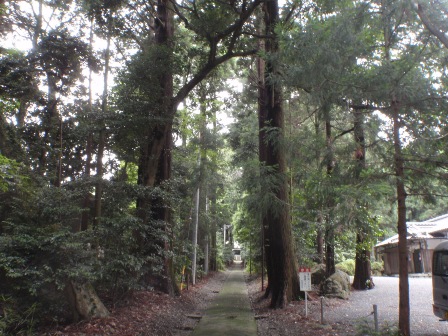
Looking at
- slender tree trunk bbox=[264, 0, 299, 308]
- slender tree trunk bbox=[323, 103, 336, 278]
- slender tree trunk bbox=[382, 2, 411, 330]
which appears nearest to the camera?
slender tree trunk bbox=[382, 2, 411, 330]

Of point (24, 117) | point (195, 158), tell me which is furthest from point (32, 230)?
point (195, 158)

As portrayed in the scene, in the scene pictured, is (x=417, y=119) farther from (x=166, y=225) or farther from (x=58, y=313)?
(x=58, y=313)

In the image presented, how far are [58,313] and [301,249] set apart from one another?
10161mm

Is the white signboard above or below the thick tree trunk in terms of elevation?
below

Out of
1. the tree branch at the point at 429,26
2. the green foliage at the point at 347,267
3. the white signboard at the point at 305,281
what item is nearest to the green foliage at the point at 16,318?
the white signboard at the point at 305,281

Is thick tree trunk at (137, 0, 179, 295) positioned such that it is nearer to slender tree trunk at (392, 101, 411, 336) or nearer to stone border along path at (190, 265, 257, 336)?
stone border along path at (190, 265, 257, 336)

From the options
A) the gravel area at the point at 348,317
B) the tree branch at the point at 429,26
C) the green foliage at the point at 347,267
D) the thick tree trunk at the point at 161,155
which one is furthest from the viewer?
the green foliage at the point at 347,267

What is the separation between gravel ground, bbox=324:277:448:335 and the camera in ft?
29.3

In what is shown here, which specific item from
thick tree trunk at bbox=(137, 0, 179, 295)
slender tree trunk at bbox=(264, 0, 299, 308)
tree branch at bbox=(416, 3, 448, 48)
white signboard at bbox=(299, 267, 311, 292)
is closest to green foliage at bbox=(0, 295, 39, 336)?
A: thick tree trunk at bbox=(137, 0, 179, 295)

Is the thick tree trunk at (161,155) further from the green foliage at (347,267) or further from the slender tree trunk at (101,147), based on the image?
the green foliage at (347,267)

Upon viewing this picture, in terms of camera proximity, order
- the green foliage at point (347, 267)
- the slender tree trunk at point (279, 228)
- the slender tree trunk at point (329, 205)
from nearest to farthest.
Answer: the slender tree trunk at point (329, 205)
the slender tree trunk at point (279, 228)
the green foliage at point (347, 267)

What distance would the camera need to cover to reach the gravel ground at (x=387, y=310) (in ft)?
29.3

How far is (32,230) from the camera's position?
8375 millimetres

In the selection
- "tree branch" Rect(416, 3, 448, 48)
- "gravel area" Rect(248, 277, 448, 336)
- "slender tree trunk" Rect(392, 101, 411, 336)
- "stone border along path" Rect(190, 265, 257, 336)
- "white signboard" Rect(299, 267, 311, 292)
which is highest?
"tree branch" Rect(416, 3, 448, 48)
